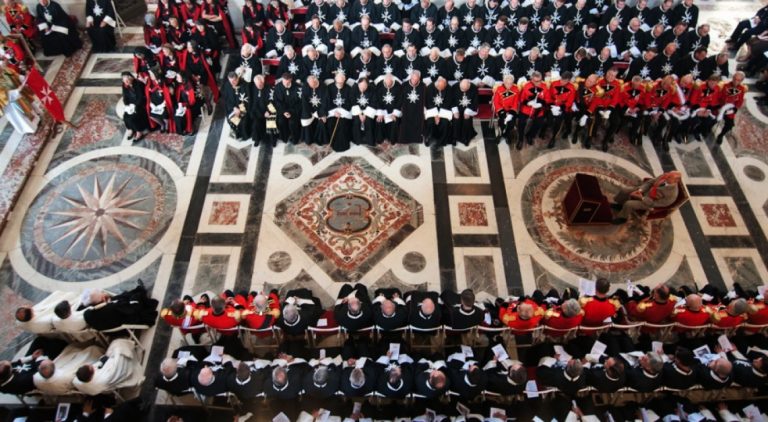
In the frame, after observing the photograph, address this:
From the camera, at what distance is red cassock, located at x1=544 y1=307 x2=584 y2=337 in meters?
6.93

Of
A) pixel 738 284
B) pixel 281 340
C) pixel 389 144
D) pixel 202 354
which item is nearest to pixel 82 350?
pixel 202 354

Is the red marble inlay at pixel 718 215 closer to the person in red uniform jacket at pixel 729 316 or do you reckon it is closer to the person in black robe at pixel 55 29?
the person in red uniform jacket at pixel 729 316

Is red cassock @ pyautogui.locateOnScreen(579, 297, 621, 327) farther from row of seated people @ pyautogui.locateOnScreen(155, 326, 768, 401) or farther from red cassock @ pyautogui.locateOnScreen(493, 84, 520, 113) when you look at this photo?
red cassock @ pyautogui.locateOnScreen(493, 84, 520, 113)

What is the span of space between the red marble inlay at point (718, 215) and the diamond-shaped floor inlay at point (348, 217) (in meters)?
5.35

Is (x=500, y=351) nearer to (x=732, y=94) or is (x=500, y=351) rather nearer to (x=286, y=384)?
(x=286, y=384)

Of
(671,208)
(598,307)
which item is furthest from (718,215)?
(598,307)

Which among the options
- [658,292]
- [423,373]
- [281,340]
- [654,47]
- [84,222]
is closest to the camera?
[423,373]

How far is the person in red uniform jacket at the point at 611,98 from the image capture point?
9.72m

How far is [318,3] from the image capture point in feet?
37.4

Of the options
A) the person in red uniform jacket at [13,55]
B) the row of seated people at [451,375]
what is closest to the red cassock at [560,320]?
the row of seated people at [451,375]

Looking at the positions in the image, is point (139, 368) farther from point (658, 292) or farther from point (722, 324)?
point (722, 324)

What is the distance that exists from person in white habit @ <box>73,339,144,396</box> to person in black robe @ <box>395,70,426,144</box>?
6.17m

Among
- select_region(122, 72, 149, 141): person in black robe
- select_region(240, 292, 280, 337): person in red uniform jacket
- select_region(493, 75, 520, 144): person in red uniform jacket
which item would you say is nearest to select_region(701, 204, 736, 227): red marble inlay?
select_region(493, 75, 520, 144): person in red uniform jacket

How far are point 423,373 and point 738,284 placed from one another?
5.43 meters
